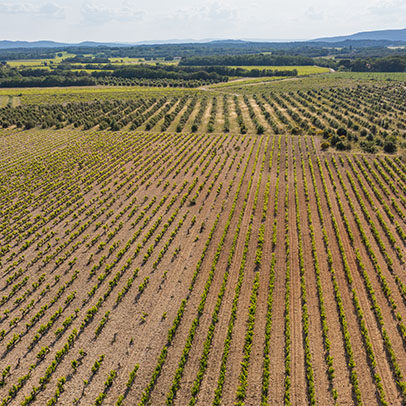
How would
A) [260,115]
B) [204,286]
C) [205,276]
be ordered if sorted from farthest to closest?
[260,115]
[205,276]
[204,286]

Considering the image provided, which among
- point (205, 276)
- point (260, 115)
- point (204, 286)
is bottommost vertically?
point (204, 286)

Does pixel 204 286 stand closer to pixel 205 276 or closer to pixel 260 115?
pixel 205 276

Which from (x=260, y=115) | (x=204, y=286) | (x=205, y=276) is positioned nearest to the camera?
(x=204, y=286)

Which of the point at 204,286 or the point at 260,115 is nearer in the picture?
the point at 204,286

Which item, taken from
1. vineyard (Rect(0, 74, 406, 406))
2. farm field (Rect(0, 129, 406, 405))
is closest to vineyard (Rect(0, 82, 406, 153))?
vineyard (Rect(0, 74, 406, 406))

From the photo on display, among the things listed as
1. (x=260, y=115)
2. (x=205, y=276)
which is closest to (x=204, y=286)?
(x=205, y=276)

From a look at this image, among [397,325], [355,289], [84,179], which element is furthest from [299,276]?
[84,179]

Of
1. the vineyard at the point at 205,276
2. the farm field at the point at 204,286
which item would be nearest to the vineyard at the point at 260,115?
the vineyard at the point at 205,276

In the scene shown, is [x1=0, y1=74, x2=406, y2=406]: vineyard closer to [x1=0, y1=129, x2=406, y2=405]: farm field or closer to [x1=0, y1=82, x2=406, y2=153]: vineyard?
[x1=0, y1=129, x2=406, y2=405]: farm field

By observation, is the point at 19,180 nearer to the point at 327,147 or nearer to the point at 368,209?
the point at 368,209

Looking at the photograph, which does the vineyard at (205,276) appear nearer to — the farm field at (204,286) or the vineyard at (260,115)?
the farm field at (204,286)
